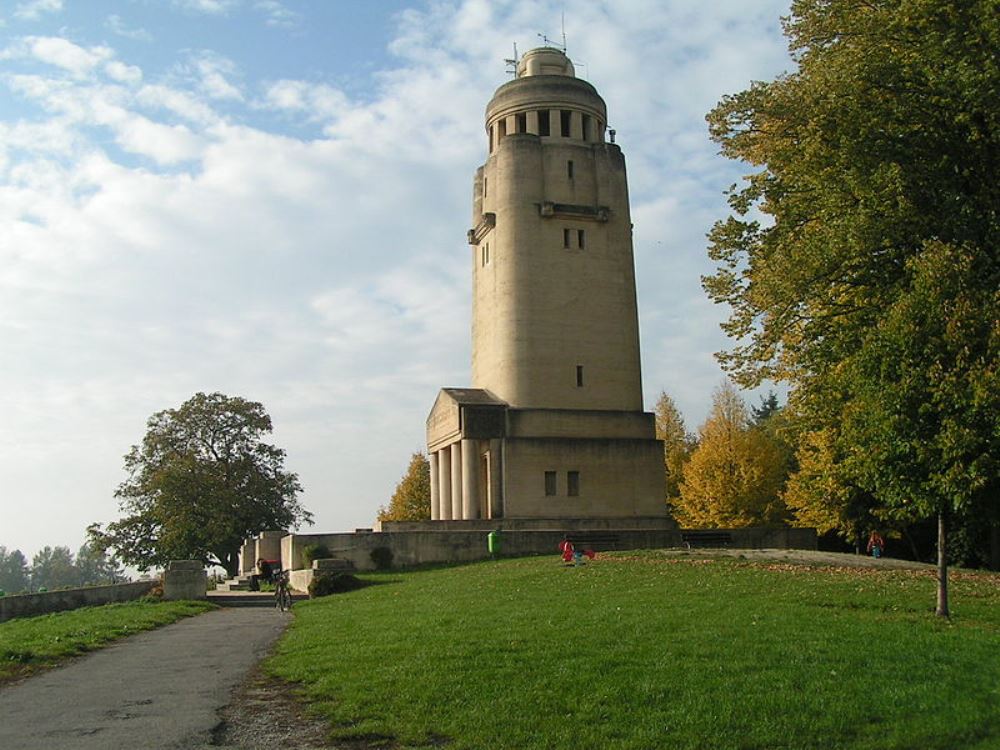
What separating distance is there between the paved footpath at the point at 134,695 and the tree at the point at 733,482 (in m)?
34.0

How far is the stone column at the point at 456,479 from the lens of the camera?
42375 mm

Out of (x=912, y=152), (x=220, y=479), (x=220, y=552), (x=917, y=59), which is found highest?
(x=917, y=59)

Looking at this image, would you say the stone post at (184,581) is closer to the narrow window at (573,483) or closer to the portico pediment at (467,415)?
the portico pediment at (467,415)

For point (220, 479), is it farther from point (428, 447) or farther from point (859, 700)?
point (859, 700)

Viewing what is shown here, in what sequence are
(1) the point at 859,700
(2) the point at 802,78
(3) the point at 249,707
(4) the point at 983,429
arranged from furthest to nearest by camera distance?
(2) the point at 802,78, (4) the point at 983,429, (3) the point at 249,707, (1) the point at 859,700

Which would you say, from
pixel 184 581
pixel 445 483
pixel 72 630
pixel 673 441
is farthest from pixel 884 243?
pixel 673 441

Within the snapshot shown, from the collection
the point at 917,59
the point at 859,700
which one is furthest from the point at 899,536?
the point at 859,700

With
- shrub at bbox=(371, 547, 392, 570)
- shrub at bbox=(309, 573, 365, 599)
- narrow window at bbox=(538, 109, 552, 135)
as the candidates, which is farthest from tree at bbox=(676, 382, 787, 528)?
shrub at bbox=(309, 573, 365, 599)

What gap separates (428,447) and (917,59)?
31.0 meters

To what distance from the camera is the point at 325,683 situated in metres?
11.7

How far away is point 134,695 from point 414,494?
5848 cm

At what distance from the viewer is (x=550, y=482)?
4041cm

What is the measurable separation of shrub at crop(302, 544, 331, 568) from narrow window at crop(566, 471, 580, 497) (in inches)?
431

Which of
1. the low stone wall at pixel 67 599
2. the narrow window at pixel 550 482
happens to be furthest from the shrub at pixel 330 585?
the narrow window at pixel 550 482
